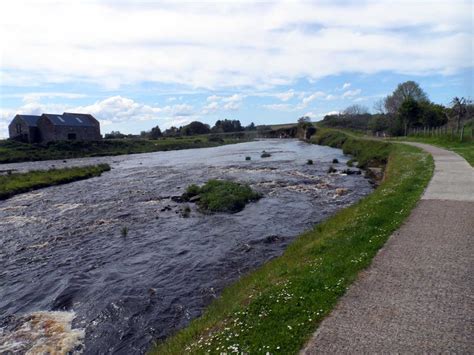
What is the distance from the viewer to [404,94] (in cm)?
9325

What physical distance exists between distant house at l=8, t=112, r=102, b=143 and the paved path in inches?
3720

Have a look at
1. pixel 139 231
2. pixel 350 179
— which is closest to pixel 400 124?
pixel 350 179

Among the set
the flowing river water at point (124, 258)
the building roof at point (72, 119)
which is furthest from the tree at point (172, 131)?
the flowing river water at point (124, 258)

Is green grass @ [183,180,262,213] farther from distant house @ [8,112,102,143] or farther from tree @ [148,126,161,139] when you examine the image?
tree @ [148,126,161,139]

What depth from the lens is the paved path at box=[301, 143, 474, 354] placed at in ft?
18.2

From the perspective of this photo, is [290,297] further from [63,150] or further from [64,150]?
[64,150]

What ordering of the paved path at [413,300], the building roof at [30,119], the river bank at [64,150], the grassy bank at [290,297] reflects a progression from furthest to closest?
the building roof at [30,119] → the river bank at [64,150] → the grassy bank at [290,297] → the paved path at [413,300]

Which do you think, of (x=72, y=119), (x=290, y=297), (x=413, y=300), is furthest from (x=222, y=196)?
(x=72, y=119)

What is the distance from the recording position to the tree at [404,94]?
91312mm

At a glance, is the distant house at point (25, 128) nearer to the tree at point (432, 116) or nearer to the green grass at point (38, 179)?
the green grass at point (38, 179)

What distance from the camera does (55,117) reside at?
9219 centimetres

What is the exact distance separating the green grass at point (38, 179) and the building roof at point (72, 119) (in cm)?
5296

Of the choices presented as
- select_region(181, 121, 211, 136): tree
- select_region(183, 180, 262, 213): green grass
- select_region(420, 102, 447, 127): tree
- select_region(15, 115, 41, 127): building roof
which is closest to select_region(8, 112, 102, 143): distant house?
select_region(15, 115, 41, 127): building roof

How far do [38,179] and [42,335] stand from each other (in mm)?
32229
